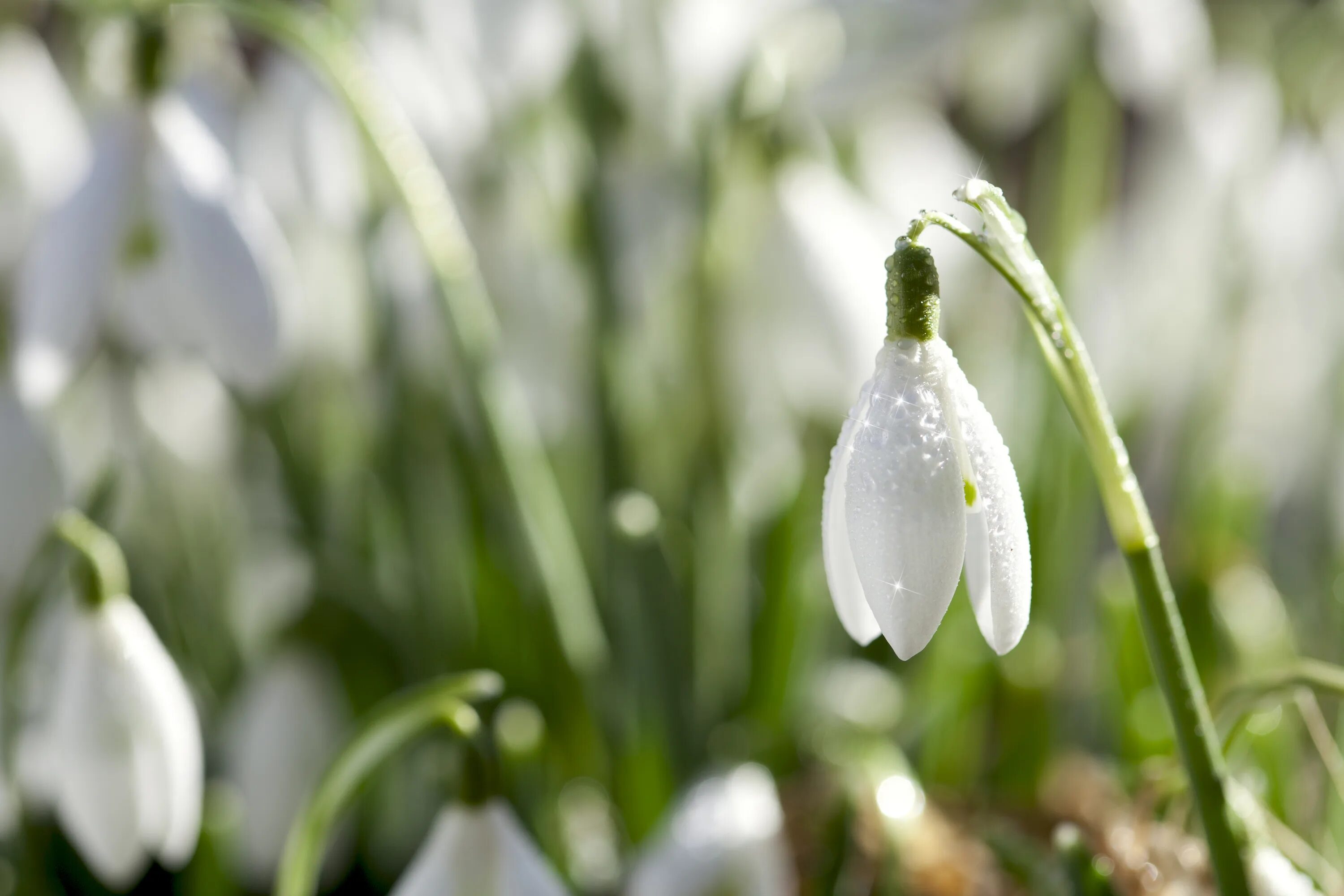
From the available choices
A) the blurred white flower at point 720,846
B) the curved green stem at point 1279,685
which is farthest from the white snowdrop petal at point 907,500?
the blurred white flower at point 720,846

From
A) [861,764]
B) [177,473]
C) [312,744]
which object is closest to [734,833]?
[861,764]

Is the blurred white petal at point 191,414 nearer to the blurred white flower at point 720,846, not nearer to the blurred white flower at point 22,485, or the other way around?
the blurred white flower at point 22,485

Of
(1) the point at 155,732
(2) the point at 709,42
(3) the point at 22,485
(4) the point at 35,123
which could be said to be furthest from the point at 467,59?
(1) the point at 155,732

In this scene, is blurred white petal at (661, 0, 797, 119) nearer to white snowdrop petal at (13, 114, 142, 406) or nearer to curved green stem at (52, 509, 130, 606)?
white snowdrop petal at (13, 114, 142, 406)

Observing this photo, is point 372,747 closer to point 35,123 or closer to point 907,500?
point 907,500

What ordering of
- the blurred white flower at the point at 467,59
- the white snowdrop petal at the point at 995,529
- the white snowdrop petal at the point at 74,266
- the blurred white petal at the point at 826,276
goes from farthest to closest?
1. the blurred white flower at the point at 467,59
2. the blurred white petal at the point at 826,276
3. the white snowdrop petal at the point at 74,266
4. the white snowdrop petal at the point at 995,529

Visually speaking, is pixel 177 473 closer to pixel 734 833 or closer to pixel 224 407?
pixel 224 407
